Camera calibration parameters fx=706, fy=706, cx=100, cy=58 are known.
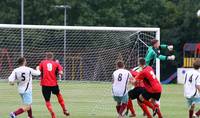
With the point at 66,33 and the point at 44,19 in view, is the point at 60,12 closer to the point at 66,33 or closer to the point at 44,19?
the point at 44,19

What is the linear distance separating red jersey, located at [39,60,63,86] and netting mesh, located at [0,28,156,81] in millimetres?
7032

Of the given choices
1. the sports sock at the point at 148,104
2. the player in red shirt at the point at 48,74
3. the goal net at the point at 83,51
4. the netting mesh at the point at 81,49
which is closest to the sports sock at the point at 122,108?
the sports sock at the point at 148,104

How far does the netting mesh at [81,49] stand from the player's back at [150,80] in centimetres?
701

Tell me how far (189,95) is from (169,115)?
3.09 metres

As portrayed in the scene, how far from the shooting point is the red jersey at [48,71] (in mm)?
20609

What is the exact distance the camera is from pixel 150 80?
785 inches

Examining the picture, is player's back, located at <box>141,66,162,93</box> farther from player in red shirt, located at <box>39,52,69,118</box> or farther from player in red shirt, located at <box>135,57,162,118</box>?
player in red shirt, located at <box>39,52,69,118</box>

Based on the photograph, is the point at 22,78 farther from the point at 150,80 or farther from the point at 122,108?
the point at 150,80

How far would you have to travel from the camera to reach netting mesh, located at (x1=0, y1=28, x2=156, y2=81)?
30219 millimetres

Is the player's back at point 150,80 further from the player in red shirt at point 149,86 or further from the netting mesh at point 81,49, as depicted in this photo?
the netting mesh at point 81,49

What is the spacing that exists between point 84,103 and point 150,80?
8260mm

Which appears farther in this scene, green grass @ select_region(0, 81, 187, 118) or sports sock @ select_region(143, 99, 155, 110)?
green grass @ select_region(0, 81, 187, 118)

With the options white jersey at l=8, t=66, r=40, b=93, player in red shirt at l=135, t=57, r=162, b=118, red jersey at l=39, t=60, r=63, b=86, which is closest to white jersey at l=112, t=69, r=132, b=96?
player in red shirt at l=135, t=57, r=162, b=118

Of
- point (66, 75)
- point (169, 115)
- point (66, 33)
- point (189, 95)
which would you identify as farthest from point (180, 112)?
point (66, 33)
